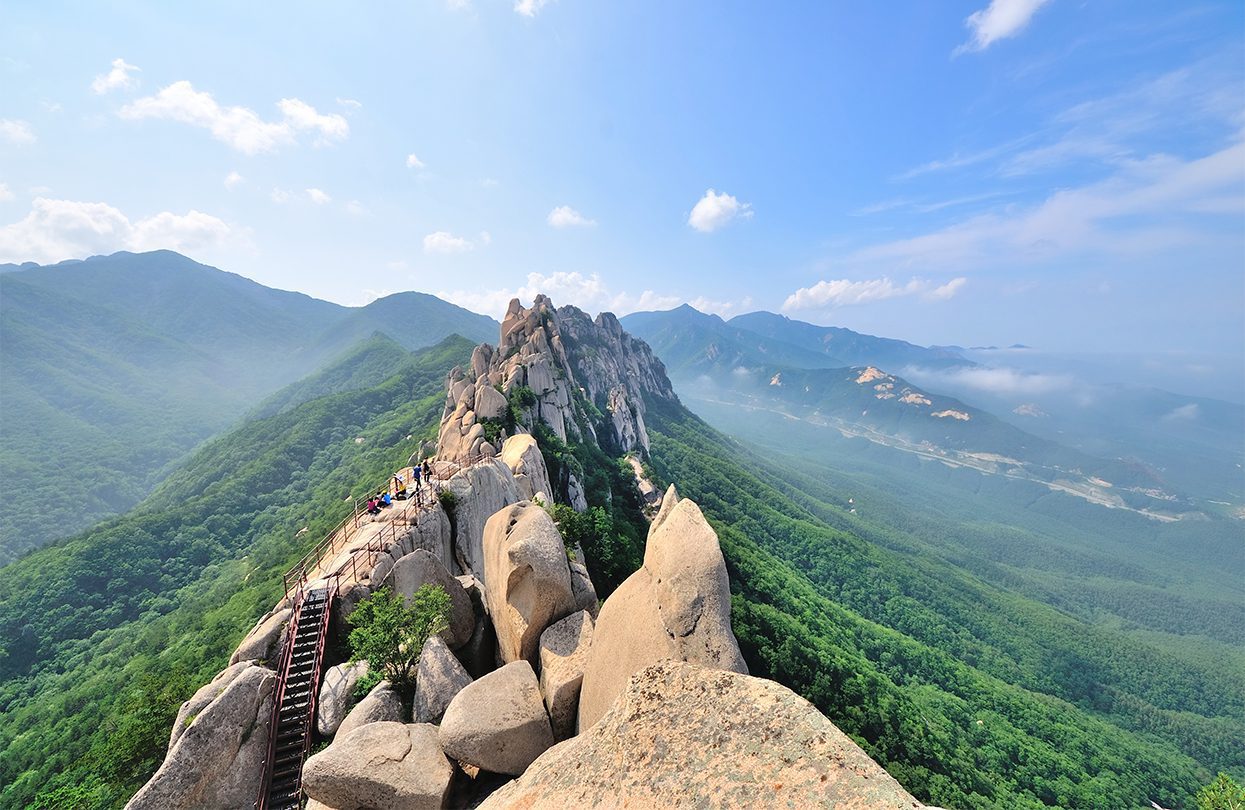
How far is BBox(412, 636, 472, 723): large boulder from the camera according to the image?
43.9 feet

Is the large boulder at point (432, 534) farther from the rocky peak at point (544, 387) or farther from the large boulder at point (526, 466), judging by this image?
the rocky peak at point (544, 387)

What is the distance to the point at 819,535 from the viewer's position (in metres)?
103

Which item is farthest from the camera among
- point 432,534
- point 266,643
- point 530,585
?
point 432,534

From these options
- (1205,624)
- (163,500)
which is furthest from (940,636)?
(163,500)

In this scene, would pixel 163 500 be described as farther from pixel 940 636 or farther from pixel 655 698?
pixel 940 636

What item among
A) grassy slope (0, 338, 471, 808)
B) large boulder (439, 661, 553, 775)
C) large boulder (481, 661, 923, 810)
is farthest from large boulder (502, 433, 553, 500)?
large boulder (481, 661, 923, 810)

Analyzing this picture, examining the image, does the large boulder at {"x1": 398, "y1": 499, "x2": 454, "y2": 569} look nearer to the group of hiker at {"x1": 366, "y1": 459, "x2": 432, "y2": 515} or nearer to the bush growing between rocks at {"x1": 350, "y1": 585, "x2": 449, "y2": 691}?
the group of hiker at {"x1": 366, "y1": 459, "x2": 432, "y2": 515}

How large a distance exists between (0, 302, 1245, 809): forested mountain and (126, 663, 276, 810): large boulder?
12.1 feet

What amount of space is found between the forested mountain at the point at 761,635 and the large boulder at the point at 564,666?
13.1 meters

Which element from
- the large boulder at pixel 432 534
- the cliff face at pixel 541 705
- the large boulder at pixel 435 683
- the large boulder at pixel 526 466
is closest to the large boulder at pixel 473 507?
the large boulder at pixel 432 534

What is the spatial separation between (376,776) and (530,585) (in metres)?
5.69

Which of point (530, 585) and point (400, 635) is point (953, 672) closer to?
point (530, 585)

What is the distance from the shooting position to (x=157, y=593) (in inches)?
2918

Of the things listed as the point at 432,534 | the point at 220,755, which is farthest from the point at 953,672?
the point at 220,755
